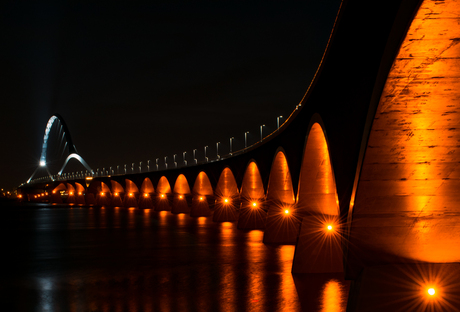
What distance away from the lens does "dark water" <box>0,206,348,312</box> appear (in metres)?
15.0

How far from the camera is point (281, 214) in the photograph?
2930 cm

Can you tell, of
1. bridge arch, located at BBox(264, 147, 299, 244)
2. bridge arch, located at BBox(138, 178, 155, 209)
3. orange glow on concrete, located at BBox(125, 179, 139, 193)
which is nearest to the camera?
bridge arch, located at BBox(264, 147, 299, 244)

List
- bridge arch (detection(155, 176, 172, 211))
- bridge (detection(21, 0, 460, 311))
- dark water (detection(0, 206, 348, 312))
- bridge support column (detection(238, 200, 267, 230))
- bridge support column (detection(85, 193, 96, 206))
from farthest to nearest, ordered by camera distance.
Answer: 1. bridge support column (detection(85, 193, 96, 206))
2. bridge arch (detection(155, 176, 172, 211))
3. bridge support column (detection(238, 200, 267, 230))
4. dark water (detection(0, 206, 348, 312))
5. bridge (detection(21, 0, 460, 311))

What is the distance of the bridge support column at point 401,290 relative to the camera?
1060 centimetres

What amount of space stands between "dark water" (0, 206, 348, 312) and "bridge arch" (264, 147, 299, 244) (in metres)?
1.26

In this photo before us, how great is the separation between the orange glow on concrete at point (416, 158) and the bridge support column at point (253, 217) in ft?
91.2

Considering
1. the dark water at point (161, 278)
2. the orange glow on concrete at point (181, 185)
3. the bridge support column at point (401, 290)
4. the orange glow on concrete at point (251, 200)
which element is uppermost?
the orange glow on concrete at point (181, 185)

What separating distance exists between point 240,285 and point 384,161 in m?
8.71

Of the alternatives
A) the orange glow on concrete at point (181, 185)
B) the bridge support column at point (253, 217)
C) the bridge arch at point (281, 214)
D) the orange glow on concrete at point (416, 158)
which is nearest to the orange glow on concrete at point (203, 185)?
the orange glow on concrete at point (181, 185)

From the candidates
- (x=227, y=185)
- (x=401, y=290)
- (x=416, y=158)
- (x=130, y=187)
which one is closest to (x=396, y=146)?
(x=416, y=158)

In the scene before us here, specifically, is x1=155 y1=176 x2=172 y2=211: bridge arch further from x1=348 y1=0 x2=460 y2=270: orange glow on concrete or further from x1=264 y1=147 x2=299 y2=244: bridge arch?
x1=348 y1=0 x2=460 y2=270: orange glow on concrete

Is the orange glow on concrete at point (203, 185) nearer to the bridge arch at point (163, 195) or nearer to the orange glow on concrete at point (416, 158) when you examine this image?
the bridge arch at point (163, 195)

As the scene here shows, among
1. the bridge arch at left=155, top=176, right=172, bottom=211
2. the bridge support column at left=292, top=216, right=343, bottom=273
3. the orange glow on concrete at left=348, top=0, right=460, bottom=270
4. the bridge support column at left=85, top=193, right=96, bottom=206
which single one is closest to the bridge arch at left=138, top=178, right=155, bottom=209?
the bridge arch at left=155, top=176, right=172, bottom=211

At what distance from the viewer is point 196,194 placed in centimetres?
6131
